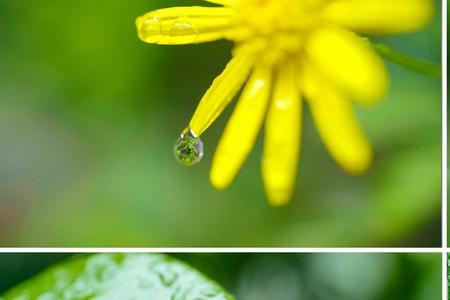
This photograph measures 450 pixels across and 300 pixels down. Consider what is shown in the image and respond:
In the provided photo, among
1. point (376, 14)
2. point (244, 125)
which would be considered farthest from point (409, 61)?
point (244, 125)

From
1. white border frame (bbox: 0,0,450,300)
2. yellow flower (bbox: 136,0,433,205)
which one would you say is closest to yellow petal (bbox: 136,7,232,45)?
yellow flower (bbox: 136,0,433,205)

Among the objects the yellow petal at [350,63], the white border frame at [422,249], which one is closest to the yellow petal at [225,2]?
the yellow petal at [350,63]

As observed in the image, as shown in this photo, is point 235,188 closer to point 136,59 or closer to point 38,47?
point 136,59

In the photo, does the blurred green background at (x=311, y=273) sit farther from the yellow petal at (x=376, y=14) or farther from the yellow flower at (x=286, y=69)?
the yellow petal at (x=376, y=14)

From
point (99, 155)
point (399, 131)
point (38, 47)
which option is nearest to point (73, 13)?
point (38, 47)

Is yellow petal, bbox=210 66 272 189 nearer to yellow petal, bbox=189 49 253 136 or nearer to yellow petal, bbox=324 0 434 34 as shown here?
yellow petal, bbox=189 49 253 136
